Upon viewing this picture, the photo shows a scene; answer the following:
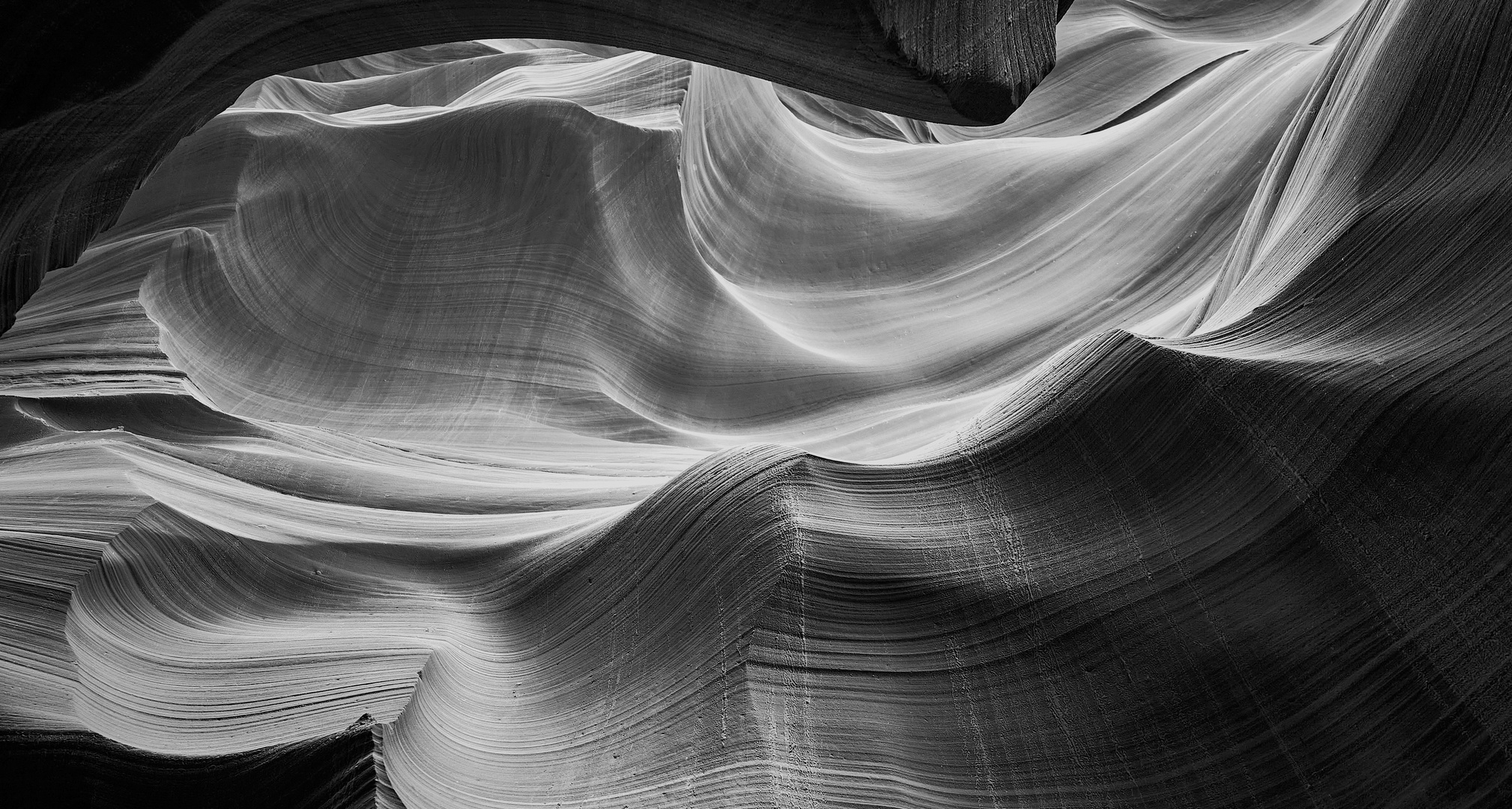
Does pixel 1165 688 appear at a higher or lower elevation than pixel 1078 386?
lower

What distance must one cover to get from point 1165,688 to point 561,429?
2.83 ft

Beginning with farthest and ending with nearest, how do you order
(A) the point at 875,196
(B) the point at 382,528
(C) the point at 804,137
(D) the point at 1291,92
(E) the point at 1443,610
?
1. (C) the point at 804,137
2. (A) the point at 875,196
3. (D) the point at 1291,92
4. (B) the point at 382,528
5. (E) the point at 1443,610

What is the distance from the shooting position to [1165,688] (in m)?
0.87

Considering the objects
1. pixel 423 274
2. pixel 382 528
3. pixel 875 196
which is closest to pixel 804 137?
pixel 875 196

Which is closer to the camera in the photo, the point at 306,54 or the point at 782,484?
the point at 306,54

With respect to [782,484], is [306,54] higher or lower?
higher

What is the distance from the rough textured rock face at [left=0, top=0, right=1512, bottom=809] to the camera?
0.83 meters

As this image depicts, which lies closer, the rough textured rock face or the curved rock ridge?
the curved rock ridge

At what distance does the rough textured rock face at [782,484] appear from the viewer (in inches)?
32.9

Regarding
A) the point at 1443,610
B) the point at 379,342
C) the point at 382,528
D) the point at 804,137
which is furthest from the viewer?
the point at 804,137

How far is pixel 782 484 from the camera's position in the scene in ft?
3.33

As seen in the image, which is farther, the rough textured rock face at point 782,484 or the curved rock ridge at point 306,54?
the rough textured rock face at point 782,484

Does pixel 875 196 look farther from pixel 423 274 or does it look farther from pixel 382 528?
pixel 382 528

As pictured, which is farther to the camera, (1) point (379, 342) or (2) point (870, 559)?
(1) point (379, 342)
